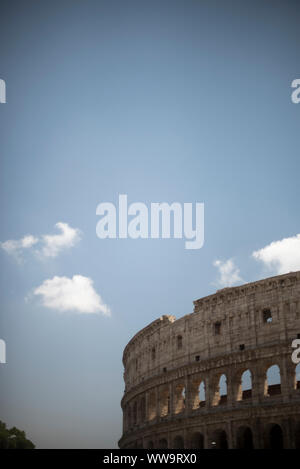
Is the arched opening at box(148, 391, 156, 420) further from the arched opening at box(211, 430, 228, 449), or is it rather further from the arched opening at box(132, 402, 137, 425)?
the arched opening at box(211, 430, 228, 449)

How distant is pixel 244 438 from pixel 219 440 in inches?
63.1

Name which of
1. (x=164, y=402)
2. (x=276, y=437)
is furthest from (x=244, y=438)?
(x=164, y=402)

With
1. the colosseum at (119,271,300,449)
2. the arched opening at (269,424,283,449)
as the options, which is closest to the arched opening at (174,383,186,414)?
the colosseum at (119,271,300,449)

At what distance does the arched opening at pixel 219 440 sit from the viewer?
3150cm

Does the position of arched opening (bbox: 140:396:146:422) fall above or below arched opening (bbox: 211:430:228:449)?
above

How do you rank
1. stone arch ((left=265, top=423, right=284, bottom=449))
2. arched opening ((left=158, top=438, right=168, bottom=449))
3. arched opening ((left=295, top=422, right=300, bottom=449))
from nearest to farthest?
arched opening ((left=295, top=422, right=300, bottom=449)) < stone arch ((left=265, top=423, right=284, bottom=449)) < arched opening ((left=158, top=438, right=168, bottom=449))

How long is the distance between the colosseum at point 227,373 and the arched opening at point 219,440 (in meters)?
0.06

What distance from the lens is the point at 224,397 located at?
38.1 metres

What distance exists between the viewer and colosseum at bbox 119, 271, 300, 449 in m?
29.8

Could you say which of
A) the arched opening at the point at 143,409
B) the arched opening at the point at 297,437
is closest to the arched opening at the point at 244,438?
the arched opening at the point at 297,437

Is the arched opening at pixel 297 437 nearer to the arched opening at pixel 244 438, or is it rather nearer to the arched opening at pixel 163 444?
the arched opening at pixel 244 438
